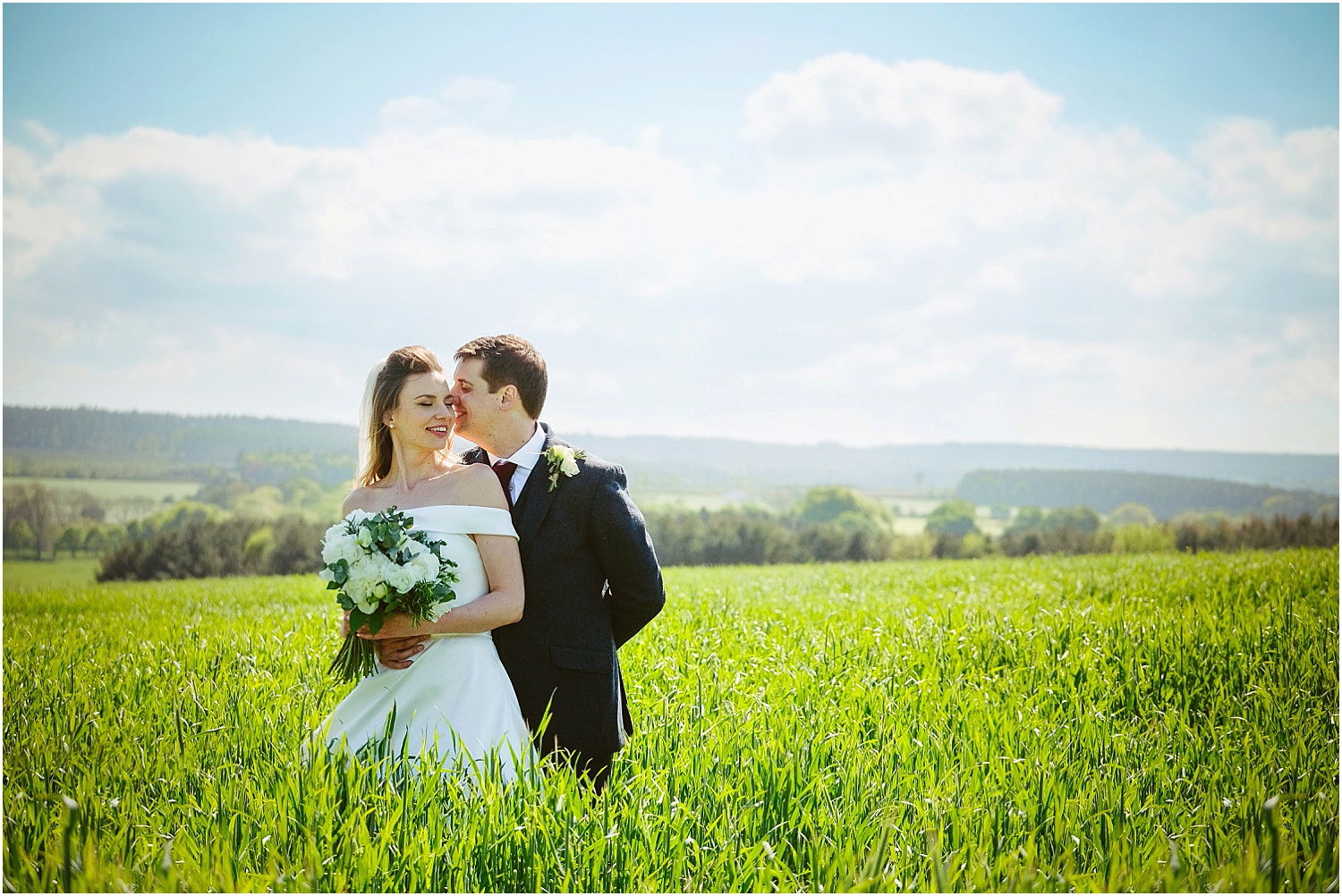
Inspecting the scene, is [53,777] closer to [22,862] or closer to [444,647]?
[22,862]

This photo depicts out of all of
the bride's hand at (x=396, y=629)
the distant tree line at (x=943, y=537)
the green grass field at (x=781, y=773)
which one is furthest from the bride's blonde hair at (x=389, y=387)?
the distant tree line at (x=943, y=537)

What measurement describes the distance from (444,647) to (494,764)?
765 millimetres

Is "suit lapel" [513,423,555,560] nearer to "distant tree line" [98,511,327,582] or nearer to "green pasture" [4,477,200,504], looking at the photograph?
"distant tree line" [98,511,327,582]

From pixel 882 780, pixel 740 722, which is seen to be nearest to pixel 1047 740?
pixel 882 780

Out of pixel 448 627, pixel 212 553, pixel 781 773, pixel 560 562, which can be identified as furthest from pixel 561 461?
pixel 212 553

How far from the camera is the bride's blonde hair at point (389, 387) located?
455 centimetres

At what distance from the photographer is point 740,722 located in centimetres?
516

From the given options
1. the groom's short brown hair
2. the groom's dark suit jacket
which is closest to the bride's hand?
the groom's dark suit jacket

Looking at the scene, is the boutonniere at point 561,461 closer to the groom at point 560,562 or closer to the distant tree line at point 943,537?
the groom at point 560,562

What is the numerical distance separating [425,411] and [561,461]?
79cm

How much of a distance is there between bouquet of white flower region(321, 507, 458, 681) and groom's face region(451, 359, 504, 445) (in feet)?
2.12

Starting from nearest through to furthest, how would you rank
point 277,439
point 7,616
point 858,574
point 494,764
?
point 494,764 → point 7,616 → point 858,574 → point 277,439

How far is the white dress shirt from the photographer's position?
452 centimetres

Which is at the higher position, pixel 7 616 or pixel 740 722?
pixel 740 722
